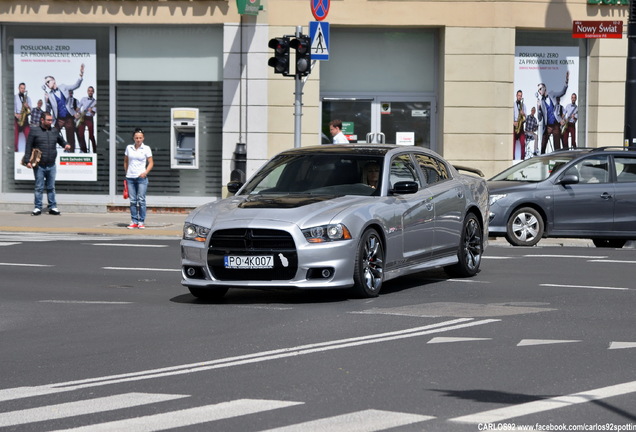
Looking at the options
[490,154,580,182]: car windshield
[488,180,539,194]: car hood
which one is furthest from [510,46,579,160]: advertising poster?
[488,180,539,194]: car hood

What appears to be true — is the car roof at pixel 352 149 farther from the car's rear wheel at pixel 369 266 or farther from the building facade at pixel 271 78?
the building facade at pixel 271 78

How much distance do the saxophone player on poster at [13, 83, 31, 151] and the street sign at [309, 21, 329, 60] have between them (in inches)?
286

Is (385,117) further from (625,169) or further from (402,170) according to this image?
(402,170)

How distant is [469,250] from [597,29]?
10.9 metres

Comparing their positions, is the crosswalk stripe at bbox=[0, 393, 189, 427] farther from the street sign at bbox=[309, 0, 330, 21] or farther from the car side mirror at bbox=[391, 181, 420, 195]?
the street sign at bbox=[309, 0, 330, 21]

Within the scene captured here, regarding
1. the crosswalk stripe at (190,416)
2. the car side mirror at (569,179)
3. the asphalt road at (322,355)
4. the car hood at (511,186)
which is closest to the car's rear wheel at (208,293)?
the asphalt road at (322,355)

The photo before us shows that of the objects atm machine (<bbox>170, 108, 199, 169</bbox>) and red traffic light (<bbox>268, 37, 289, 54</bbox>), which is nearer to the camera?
red traffic light (<bbox>268, 37, 289, 54</bbox>)

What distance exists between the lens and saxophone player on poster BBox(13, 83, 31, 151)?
26.6 metres

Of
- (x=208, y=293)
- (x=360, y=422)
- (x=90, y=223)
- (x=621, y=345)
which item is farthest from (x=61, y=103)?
(x=360, y=422)

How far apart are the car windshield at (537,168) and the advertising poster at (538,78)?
Result: 592 cm

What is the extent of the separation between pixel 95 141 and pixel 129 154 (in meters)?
4.16

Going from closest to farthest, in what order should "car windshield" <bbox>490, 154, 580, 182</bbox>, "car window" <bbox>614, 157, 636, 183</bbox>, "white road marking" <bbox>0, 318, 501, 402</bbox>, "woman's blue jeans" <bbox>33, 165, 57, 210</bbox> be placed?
"white road marking" <bbox>0, 318, 501, 402</bbox>, "car window" <bbox>614, 157, 636, 183</bbox>, "car windshield" <bbox>490, 154, 580, 182</bbox>, "woman's blue jeans" <bbox>33, 165, 57, 210</bbox>

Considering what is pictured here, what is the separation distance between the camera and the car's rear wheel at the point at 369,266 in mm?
12156

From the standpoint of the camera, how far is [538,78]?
87.7 feet
